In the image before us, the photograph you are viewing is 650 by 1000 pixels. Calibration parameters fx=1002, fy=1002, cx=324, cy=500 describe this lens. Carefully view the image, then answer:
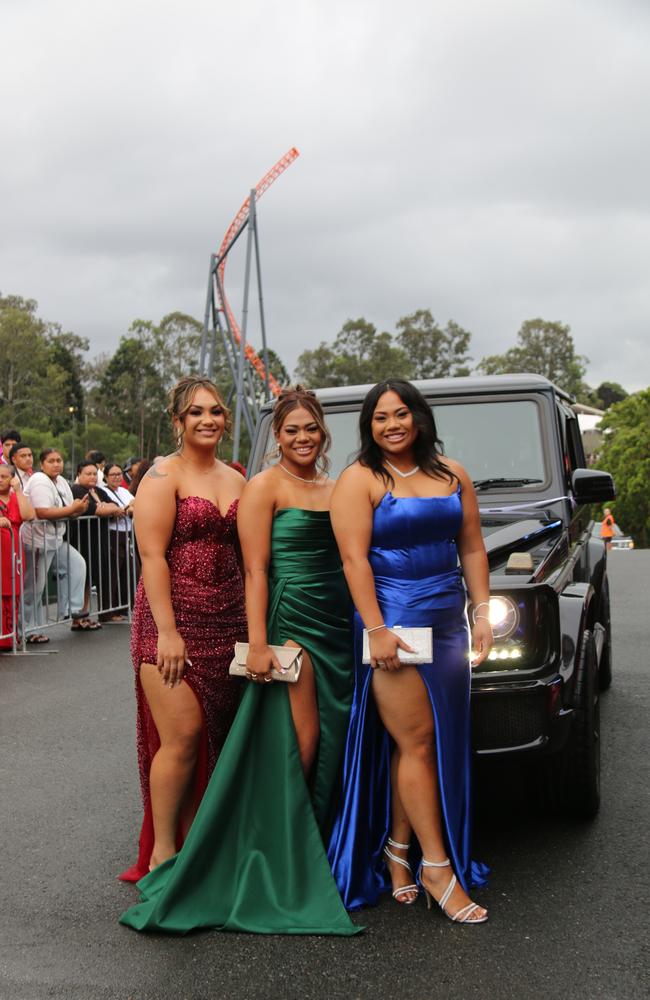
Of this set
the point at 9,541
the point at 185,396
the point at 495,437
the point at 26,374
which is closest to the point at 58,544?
the point at 9,541

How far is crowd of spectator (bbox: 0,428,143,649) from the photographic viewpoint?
1006 cm

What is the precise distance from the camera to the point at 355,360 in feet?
315

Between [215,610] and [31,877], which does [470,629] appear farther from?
[31,877]

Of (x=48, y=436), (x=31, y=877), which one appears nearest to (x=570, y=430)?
(x=31, y=877)

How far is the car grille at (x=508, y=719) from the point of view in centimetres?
378

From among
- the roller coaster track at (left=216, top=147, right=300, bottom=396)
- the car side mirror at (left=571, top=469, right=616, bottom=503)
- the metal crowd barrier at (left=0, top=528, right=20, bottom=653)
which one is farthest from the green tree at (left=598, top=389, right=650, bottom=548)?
the car side mirror at (left=571, top=469, right=616, bottom=503)

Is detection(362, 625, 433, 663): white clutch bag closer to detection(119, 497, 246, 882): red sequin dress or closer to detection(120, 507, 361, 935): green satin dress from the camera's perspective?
detection(120, 507, 361, 935): green satin dress

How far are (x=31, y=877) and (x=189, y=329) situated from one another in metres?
93.6

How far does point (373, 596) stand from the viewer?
11.6 ft

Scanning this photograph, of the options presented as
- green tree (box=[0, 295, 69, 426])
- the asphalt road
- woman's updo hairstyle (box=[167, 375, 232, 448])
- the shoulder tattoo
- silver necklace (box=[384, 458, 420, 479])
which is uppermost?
green tree (box=[0, 295, 69, 426])

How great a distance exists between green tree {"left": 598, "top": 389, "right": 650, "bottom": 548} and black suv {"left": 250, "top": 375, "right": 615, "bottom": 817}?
197 feet

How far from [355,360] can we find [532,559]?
93.0 m

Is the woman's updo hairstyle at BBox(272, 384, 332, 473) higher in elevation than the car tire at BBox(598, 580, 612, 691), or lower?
higher

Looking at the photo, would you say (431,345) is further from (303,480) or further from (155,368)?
(303,480)
